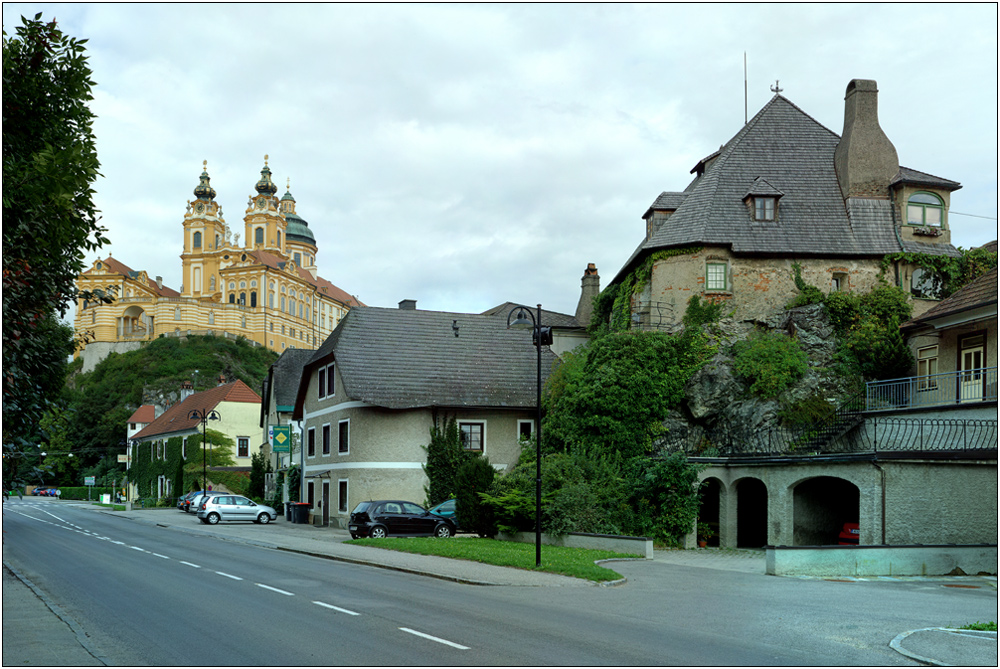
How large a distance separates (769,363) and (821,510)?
772 centimetres

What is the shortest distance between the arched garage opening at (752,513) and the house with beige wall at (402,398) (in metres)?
10.5

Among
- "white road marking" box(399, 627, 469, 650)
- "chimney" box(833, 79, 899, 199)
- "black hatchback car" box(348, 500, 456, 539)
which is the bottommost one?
"black hatchback car" box(348, 500, 456, 539)

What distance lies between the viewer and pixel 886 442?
94.4ft

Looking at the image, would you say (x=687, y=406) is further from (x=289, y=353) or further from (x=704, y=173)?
(x=289, y=353)

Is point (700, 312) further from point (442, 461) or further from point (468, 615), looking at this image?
point (468, 615)

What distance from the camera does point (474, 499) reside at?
30.9m

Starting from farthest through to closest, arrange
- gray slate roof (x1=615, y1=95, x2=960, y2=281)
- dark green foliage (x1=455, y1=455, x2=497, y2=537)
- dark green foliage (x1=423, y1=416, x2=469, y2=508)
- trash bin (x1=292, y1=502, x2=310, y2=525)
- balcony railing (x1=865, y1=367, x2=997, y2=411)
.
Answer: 1. trash bin (x1=292, y1=502, x2=310, y2=525)
2. gray slate roof (x1=615, y1=95, x2=960, y2=281)
3. dark green foliage (x1=423, y1=416, x2=469, y2=508)
4. dark green foliage (x1=455, y1=455, x2=497, y2=537)
5. balcony railing (x1=865, y1=367, x2=997, y2=411)

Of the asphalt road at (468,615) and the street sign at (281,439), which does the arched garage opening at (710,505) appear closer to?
the asphalt road at (468,615)

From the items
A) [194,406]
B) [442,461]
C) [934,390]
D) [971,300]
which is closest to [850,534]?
[934,390]

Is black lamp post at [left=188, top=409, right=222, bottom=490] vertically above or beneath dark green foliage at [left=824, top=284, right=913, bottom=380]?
beneath

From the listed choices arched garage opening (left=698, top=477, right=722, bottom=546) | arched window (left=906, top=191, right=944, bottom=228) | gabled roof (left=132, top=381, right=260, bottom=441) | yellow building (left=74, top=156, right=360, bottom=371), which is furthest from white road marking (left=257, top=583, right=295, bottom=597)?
yellow building (left=74, top=156, right=360, bottom=371)

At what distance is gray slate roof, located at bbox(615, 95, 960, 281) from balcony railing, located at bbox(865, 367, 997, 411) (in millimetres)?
8070

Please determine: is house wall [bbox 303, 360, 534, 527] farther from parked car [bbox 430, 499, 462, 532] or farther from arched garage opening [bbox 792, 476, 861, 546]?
arched garage opening [bbox 792, 476, 861, 546]

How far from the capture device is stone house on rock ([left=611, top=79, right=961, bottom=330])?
3938cm
